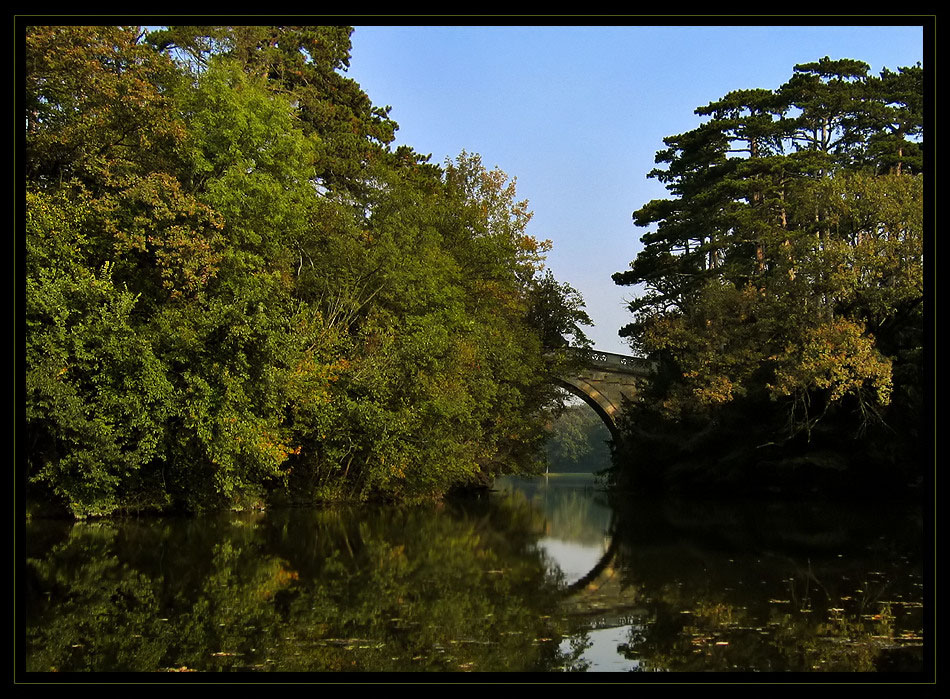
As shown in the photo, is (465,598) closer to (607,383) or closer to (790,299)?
(790,299)

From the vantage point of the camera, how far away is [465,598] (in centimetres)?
1069

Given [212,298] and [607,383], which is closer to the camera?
[212,298]

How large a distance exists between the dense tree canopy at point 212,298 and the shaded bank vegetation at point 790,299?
804 cm

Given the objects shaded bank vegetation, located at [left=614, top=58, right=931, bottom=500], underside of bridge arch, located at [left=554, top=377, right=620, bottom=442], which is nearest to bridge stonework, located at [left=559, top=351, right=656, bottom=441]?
underside of bridge arch, located at [left=554, top=377, right=620, bottom=442]

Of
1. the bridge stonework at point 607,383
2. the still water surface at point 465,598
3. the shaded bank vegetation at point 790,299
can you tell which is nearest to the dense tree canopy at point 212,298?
the still water surface at point 465,598

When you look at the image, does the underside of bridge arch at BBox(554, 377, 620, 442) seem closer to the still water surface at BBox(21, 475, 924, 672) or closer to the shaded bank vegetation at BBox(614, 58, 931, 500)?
the shaded bank vegetation at BBox(614, 58, 931, 500)

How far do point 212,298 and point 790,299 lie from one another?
15.6 meters

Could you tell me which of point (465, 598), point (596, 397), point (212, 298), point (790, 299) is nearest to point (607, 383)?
point (596, 397)

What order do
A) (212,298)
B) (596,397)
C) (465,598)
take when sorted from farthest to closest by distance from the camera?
(596,397) < (212,298) < (465,598)

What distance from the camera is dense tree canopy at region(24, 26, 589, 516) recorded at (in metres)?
18.1

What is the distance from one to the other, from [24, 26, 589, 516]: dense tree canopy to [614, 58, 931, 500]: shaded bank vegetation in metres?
8.04

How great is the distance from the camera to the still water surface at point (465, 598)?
755cm
